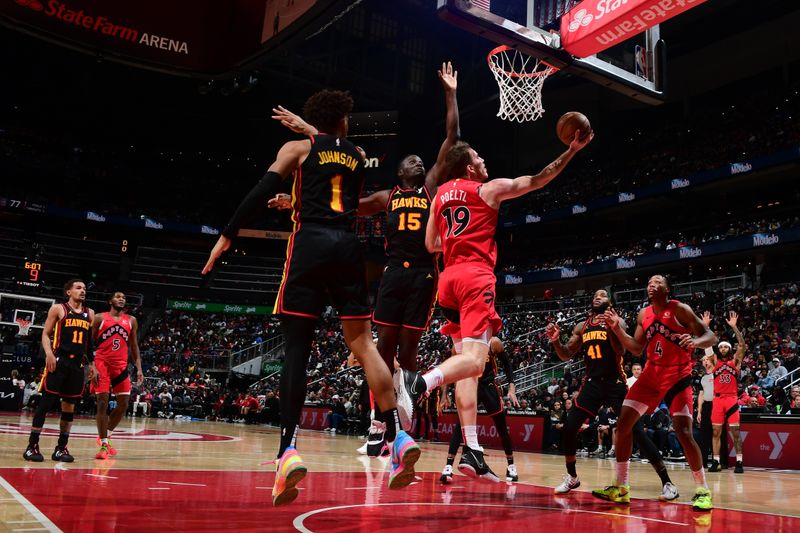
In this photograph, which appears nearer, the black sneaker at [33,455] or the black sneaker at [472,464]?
the black sneaker at [472,464]

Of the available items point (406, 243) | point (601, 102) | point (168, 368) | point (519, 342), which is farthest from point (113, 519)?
point (601, 102)

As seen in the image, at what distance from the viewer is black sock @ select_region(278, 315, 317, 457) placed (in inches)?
152

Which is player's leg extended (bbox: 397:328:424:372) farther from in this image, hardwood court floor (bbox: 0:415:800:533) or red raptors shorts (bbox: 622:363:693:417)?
red raptors shorts (bbox: 622:363:693:417)

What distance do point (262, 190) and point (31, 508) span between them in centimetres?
223

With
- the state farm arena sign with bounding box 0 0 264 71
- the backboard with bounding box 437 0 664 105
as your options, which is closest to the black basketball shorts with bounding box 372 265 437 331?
the backboard with bounding box 437 0 664 105

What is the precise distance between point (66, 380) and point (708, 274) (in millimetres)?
28292

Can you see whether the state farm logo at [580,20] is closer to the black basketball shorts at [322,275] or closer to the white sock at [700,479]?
the white sock at [700,479]

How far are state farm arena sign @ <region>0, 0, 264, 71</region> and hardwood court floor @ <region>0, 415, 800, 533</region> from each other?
684cm

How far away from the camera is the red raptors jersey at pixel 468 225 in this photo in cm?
527

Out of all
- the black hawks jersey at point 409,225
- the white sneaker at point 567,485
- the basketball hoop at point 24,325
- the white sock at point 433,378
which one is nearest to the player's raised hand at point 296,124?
the white sock at point 433,378

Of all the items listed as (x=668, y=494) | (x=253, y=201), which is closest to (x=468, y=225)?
(x=253, y=201)

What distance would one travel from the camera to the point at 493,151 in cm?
3784

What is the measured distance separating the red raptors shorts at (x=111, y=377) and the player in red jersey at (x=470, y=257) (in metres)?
5.18

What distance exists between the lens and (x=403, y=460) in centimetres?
375
